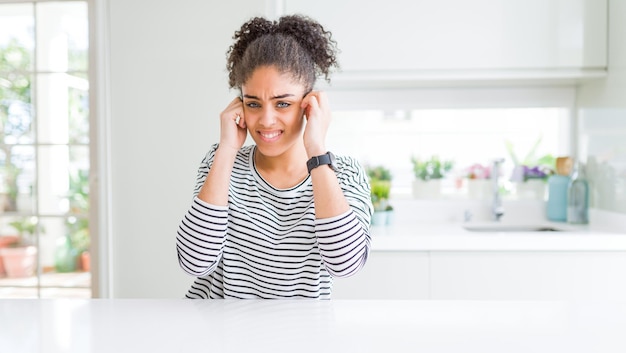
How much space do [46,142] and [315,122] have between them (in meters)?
2.35

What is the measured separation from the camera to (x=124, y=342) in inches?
37.7

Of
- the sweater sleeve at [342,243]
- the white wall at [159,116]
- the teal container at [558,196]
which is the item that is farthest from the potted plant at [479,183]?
the sweater sleeve at [342,243]

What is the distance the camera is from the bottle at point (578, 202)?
9.43ft

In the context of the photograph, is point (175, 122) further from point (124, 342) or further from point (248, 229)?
point (124, 342)

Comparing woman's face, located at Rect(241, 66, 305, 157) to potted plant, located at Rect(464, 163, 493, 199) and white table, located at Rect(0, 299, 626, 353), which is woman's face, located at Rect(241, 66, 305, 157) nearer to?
white table, located at Rect(0, 299, 626, 353)

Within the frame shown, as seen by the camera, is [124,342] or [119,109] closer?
[124,342]

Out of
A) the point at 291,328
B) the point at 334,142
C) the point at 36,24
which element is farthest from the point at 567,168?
the point at 36,24

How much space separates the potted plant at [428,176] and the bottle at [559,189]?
0.50m

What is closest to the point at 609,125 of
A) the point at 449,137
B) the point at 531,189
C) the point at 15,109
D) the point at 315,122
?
the point at 531,189

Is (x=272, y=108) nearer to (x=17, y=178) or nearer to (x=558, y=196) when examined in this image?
(x=558, y=196)

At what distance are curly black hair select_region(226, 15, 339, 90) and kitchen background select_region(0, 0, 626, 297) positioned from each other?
1235 mm

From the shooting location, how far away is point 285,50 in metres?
1.42

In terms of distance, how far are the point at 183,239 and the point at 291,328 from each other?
0.43 metres

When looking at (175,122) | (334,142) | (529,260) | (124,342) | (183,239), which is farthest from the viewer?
(334,142)
